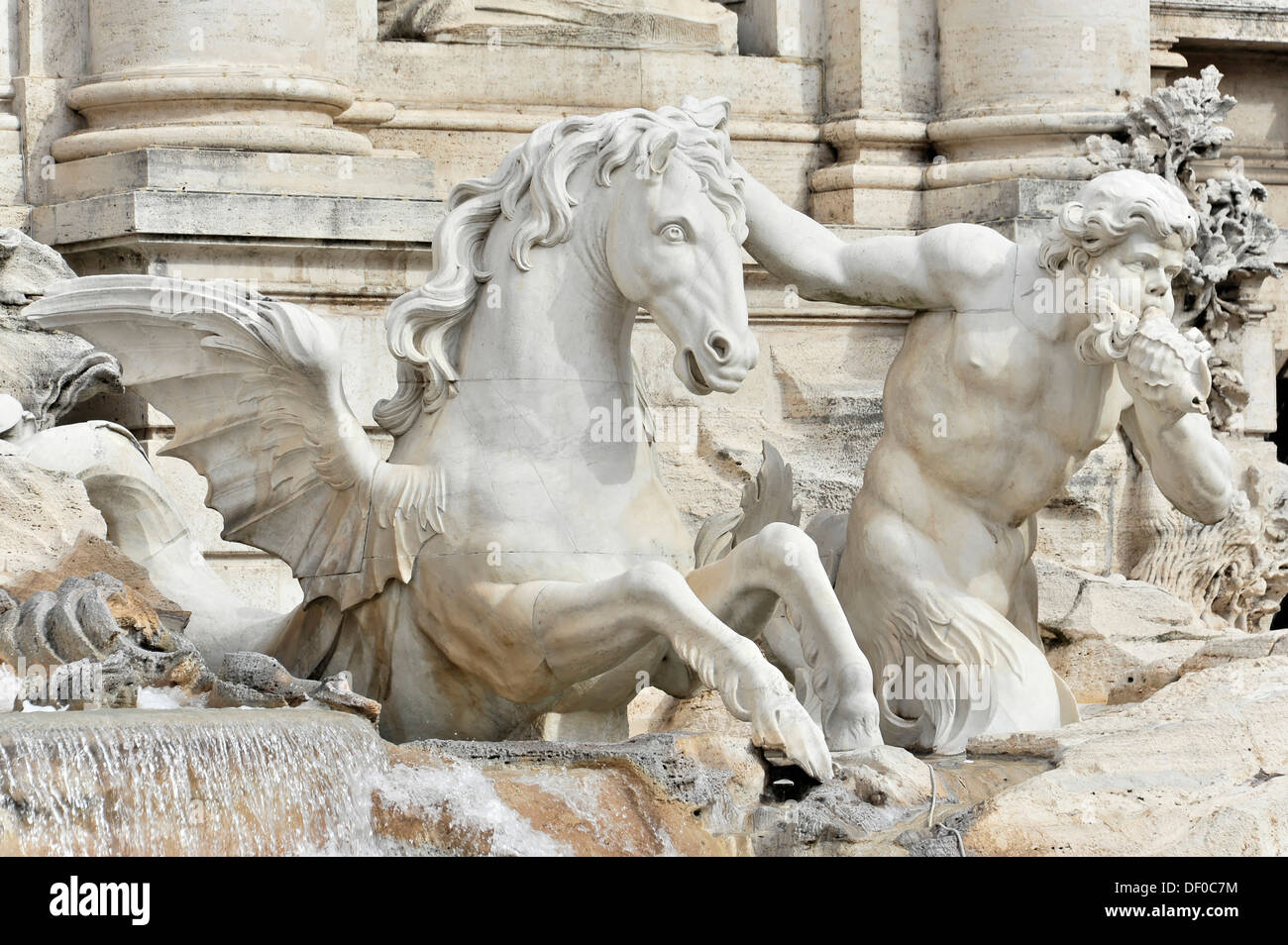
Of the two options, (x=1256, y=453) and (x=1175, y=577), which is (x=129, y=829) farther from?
(x=1256, y=453)

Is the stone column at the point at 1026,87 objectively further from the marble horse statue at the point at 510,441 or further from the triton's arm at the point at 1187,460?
the marble horse statue at the point at 510,441

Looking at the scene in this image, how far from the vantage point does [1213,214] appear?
10.3 meters

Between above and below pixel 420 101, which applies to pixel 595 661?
below

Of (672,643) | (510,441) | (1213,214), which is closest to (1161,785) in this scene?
(672,643)

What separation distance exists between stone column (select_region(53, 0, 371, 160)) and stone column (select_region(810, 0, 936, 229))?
208cm

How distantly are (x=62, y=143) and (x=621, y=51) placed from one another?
2.21 meters

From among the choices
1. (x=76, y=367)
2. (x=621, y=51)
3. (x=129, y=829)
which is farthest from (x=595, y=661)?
(x=621, y=51)

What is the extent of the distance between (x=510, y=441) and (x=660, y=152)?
79cm

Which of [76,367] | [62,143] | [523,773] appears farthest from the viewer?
[62,143]

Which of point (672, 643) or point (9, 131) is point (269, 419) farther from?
point (9, 131)

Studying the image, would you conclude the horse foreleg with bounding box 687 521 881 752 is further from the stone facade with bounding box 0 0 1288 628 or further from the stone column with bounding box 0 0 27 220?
the stone column with bounding box 0 0 27 220

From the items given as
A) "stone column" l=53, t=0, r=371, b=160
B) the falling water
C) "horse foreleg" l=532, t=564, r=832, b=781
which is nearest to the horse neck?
"horse foreleg" l=532, t=564, r=832, b=781

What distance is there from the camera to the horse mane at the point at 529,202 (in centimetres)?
662
